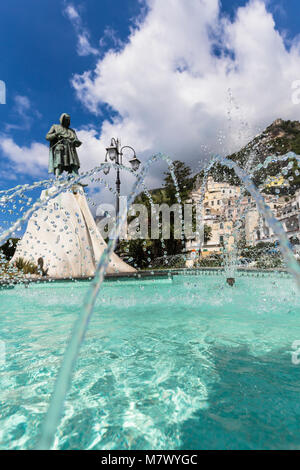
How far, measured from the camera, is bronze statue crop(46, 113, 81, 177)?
14.2 meters

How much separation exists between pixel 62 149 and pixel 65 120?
5.55 feet

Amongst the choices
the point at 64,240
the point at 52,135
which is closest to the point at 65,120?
the point at 52,135

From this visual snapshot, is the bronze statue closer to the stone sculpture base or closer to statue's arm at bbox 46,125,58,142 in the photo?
statue's arm at bbox 46,125,58,142

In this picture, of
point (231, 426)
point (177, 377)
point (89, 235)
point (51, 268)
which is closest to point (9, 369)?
point (177, 377)

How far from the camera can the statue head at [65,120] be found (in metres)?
14.6

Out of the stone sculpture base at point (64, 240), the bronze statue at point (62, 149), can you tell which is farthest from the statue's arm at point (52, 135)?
the stone sculpture base at point (64, 240)

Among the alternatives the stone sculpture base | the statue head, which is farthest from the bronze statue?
the stone sculpture base

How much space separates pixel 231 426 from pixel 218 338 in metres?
2.05

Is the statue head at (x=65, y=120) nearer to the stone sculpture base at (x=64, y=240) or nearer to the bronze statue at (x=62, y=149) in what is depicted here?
the bronze statue at (x=62, y=149)

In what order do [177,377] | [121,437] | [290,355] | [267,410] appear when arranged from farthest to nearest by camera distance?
[290,355] → [177,377] → [267,410] → [121,437]

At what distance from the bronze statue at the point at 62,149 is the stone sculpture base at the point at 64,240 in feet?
3.68

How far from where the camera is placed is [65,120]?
14.6m

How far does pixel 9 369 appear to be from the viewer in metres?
2.95
